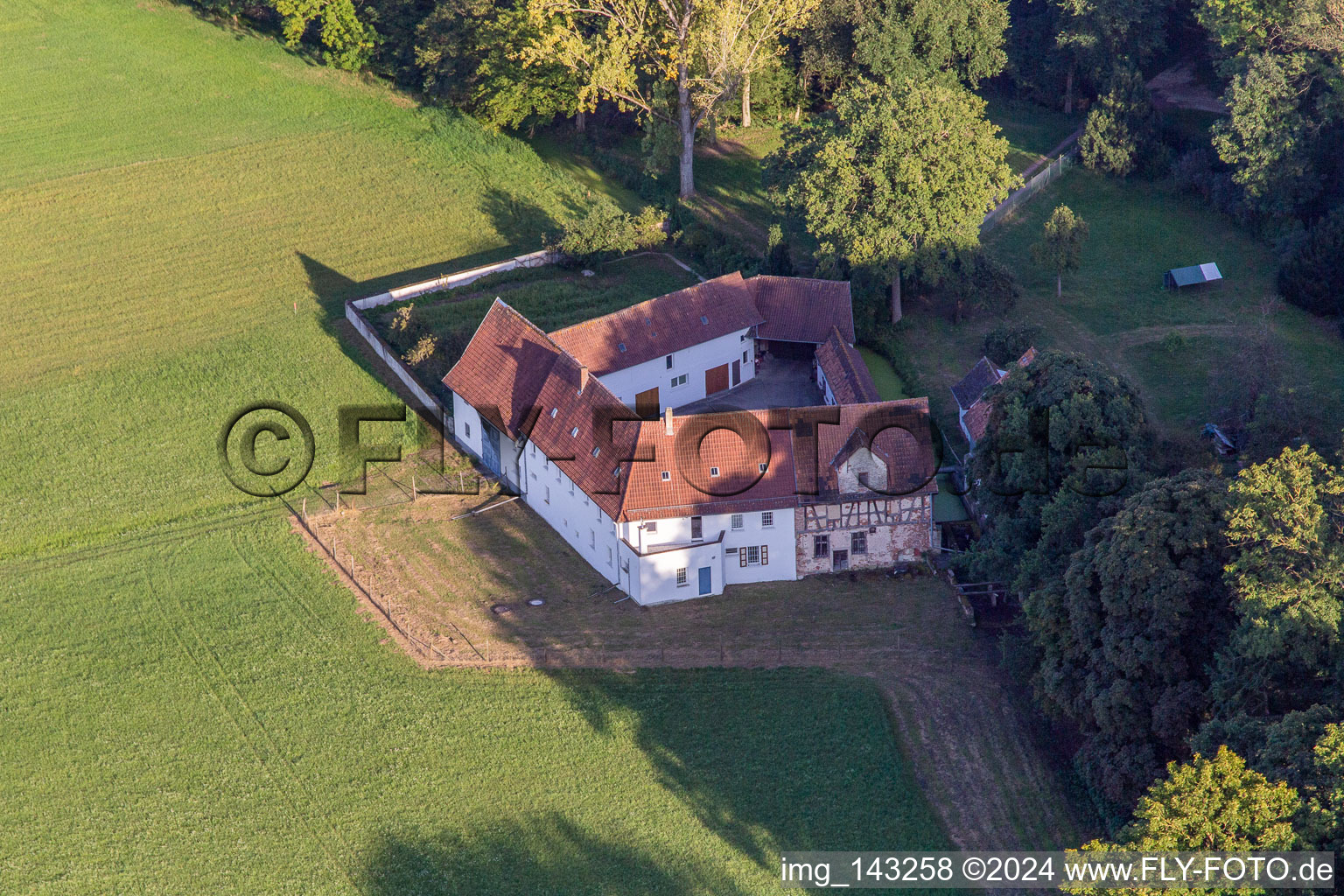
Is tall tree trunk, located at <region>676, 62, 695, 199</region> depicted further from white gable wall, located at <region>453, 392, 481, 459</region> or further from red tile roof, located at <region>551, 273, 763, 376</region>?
white gable wall, located at <region>453, 392, 481, 459</region>

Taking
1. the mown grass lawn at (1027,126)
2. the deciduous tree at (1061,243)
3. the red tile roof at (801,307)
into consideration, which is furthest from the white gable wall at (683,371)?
the mown grass lawn at (1027,126)

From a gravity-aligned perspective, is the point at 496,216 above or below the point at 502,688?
above

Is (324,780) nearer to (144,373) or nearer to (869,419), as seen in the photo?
(869,419)

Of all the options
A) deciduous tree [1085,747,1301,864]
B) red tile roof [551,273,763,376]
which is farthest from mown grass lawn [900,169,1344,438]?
deciduous tree [1085,747,1301,864]

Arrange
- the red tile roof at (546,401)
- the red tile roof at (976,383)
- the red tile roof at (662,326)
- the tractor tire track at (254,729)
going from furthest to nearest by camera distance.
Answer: the red tile roof at (662,326) → the red tile roof at (976,383) → the red tile roof at (546,401) → the tractor tire track at (254,729)

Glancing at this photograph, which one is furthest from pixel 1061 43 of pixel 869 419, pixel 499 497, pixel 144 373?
pixel 144 373

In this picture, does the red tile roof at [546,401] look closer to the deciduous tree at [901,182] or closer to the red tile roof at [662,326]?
the red tile roof at [662,326]
